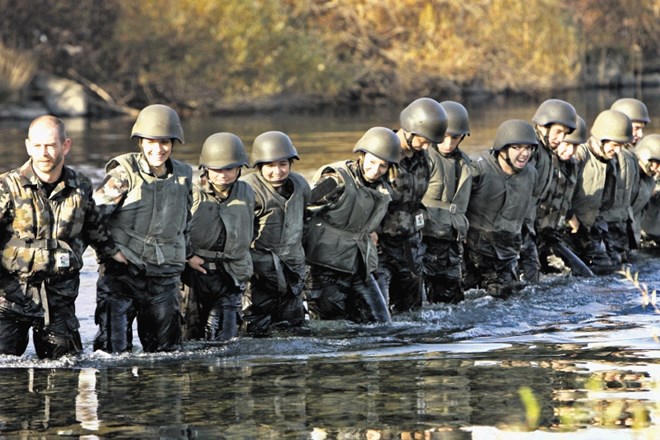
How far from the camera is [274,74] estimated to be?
49938 millimetres

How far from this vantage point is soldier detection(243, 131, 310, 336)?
11.6 metres

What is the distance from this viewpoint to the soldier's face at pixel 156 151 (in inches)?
416

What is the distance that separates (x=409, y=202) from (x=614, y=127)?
4150mm

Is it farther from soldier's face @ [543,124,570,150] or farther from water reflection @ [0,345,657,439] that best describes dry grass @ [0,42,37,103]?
water reflection @ [0,345,657,439]

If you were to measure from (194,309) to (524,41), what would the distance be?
43924 mm

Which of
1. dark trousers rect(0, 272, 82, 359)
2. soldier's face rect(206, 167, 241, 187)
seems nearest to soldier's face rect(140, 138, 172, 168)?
soldier's face rect(206, 167, 241, 187)

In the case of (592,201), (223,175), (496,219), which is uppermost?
(592,201)

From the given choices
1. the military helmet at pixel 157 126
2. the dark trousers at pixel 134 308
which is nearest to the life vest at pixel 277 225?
the dark trousers at pixel 134 308

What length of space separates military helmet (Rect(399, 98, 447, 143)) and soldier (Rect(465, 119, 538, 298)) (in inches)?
54.4

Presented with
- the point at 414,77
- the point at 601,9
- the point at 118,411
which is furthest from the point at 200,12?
the point at 118,411

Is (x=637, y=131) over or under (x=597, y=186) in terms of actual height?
over

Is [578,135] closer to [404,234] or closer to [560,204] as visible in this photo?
[560,204]

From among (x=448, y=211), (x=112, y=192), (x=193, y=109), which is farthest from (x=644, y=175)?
(x=193, y=109)

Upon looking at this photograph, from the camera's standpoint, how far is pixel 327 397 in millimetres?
9578
